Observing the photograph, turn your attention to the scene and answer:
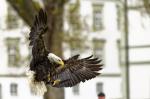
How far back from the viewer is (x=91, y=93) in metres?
55.4

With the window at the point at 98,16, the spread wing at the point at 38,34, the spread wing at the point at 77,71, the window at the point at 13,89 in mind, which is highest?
the window at the point at 98,16

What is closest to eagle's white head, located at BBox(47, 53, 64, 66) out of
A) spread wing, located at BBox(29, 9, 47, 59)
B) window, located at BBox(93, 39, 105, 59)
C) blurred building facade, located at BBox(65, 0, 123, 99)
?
spread wing, located at BBox(29, 9, 47, 59)

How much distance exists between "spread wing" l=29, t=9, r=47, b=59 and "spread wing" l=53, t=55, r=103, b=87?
380 mm

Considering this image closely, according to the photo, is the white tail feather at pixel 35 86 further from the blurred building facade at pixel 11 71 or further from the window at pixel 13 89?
the window at pixel 13 89

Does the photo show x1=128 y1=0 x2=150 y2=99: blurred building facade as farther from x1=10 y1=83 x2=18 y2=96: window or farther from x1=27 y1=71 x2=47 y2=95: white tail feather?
x1=27 y1=71 x2=47 y2=95: white tail feather

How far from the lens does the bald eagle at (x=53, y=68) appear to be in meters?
10.2

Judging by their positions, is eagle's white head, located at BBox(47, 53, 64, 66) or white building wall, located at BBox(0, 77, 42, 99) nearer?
eagle's white head, located at BBox(47, 53, 64, 66)

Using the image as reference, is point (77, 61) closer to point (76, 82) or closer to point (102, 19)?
point (76, 82)

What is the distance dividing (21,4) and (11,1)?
21.8 inches

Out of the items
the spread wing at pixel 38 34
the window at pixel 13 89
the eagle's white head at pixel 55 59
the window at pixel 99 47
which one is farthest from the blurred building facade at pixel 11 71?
the eagle's white head at pixel 55 59

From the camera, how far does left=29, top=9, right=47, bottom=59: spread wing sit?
10469 millimetres

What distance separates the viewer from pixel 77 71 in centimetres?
1054

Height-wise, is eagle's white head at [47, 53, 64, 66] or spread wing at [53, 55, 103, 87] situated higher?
eagle's white head at [47, 53, 64, 66]

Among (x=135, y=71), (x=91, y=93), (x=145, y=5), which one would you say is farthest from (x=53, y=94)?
(x=91, y=93)
